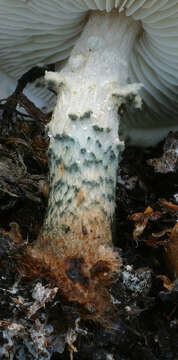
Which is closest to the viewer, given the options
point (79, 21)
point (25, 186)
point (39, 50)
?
point (25, 186)

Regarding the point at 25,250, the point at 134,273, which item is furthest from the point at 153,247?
the point at 25,250

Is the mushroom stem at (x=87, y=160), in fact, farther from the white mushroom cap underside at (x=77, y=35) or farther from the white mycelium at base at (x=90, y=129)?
the white mushroom cap underside at (x=77, y=35)

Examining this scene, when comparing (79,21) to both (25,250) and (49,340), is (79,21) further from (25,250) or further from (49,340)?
(49,340)

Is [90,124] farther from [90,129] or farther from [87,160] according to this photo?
[87,160]

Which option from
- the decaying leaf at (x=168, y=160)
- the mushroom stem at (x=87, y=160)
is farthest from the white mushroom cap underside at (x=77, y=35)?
the decaying leaf at (x=168, y=160)

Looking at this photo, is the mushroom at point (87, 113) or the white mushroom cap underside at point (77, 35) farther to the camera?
the white mushroom cap underside at point (77, 35)

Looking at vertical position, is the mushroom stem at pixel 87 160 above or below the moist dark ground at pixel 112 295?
above

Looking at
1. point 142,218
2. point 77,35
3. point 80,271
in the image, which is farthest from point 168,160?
point 80,271

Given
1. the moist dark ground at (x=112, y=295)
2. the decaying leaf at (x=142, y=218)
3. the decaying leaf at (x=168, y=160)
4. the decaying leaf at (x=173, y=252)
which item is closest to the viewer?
the moist dark ground at (x=112, y=295)
